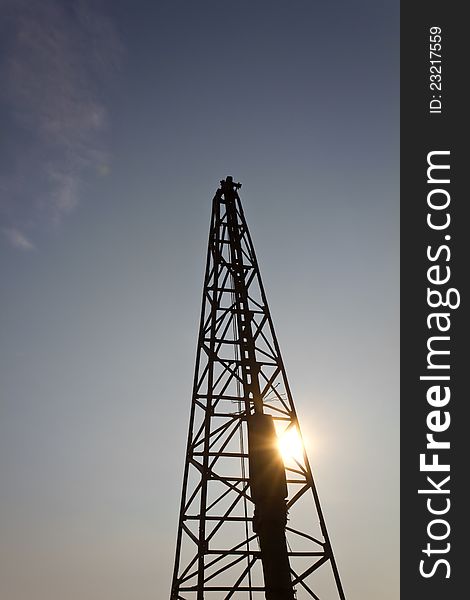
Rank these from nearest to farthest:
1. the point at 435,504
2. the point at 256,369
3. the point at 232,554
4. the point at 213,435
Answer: the point at 435,504
the point at 232,554
the point at 213,435
the point at 256,369

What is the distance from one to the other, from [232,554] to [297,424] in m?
3.79

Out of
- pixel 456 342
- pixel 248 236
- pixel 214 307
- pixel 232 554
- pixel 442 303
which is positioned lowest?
pixel 232 554

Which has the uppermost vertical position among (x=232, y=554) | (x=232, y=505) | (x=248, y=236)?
(x=248, y=236)

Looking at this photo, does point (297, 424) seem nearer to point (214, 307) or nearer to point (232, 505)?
point (232, 505)

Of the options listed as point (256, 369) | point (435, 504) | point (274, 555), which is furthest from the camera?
point (256, 369)

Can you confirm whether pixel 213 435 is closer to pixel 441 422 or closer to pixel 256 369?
pixel 256 369

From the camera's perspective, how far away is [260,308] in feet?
52.9

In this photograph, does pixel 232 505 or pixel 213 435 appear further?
pixel 213 435

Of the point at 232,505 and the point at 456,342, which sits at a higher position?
the point at 456,342

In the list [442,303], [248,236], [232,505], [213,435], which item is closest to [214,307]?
[248,236]

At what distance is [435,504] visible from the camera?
35.9ft

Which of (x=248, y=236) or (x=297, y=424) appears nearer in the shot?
(x=297, y=424)

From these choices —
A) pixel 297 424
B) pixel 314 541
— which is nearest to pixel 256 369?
pixel 297 424

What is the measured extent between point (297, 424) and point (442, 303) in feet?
17.6
